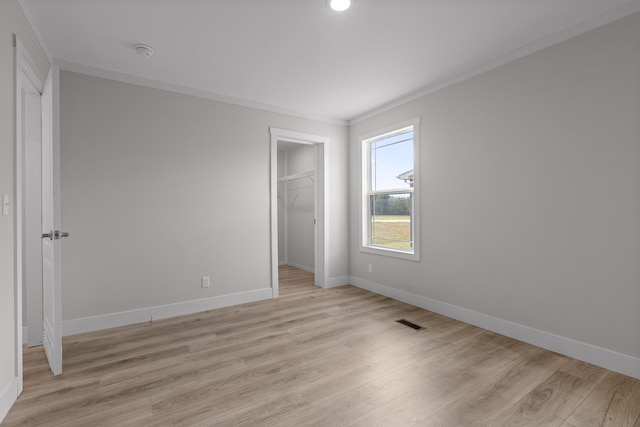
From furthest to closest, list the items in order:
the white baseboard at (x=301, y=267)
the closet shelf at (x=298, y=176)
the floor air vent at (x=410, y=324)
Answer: the white baseboard at (x=301, y=267) → the closet shelf at (x=298, y=176) → the floor air vent at (x=410, y=324)

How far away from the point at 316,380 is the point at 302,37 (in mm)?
2567

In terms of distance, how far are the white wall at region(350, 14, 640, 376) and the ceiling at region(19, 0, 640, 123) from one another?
244 mm

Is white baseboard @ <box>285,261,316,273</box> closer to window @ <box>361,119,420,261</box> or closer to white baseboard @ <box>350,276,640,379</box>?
window @ <box>361,119,420,261</box>

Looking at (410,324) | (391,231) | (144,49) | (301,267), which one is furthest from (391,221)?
(144,49)

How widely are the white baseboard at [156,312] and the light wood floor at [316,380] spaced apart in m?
0.11

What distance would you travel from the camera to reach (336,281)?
4.58 meters

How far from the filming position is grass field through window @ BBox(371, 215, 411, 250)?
12.7 ft

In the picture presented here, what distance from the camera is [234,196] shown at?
3.73 metres

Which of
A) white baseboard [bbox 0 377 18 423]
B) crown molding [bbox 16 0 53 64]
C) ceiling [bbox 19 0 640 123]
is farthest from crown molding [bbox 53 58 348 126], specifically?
white baseboard [bbox 0 377 18 423]

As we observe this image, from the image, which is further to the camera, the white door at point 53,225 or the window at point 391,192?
the window at point 391,192

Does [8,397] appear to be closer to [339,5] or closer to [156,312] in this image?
[156,312]

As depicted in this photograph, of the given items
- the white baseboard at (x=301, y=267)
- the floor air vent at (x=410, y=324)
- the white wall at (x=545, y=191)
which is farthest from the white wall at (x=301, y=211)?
the floor air vent at (x=410, y=324)

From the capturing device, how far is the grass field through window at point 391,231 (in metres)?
3.86

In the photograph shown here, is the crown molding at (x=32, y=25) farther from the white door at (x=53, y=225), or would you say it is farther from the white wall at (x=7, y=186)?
the white door at (x=53, y=225)
